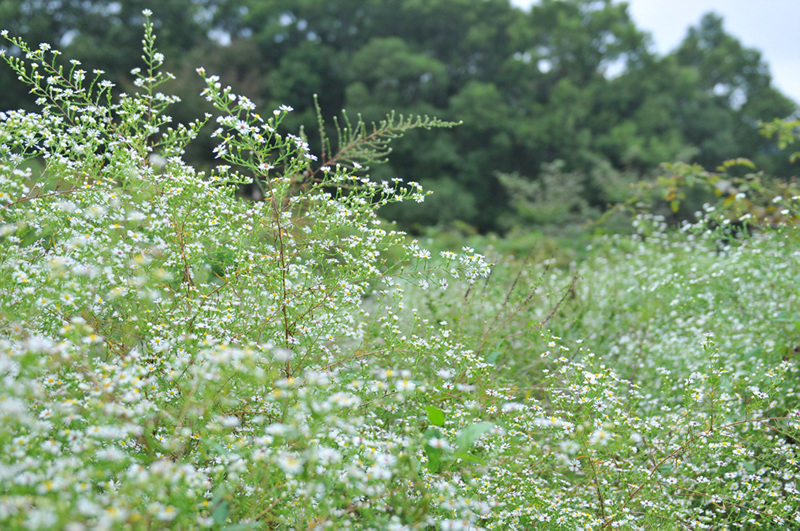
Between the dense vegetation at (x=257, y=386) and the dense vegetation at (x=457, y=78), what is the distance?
11.7 metres

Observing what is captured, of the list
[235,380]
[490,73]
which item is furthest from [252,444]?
[490,73]

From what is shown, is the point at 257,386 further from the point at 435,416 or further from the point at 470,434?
the point at 470,434

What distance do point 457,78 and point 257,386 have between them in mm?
17005

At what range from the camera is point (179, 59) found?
1606 centimetres

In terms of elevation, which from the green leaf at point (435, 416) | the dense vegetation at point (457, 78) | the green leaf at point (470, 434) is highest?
the dense vegetation at point (457, 78)

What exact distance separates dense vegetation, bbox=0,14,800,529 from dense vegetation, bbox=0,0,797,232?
1173 centimetres

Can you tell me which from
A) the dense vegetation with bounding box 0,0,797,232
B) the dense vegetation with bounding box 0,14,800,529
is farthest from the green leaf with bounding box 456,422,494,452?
the dense vegetation with bounding box 0,0,797,232

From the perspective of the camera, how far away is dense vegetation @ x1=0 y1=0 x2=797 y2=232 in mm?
15297

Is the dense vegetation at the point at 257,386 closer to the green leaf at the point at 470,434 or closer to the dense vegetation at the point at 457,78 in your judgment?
the green leaf at the point at 470,434

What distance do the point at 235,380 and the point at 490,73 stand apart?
17546mm

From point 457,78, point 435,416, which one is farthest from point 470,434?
point 457,78

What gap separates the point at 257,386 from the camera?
75.0 inches

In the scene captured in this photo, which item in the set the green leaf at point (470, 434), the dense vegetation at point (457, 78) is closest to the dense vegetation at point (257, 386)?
the green leaf at point (470, 434)

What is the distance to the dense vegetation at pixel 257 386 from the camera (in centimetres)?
148
